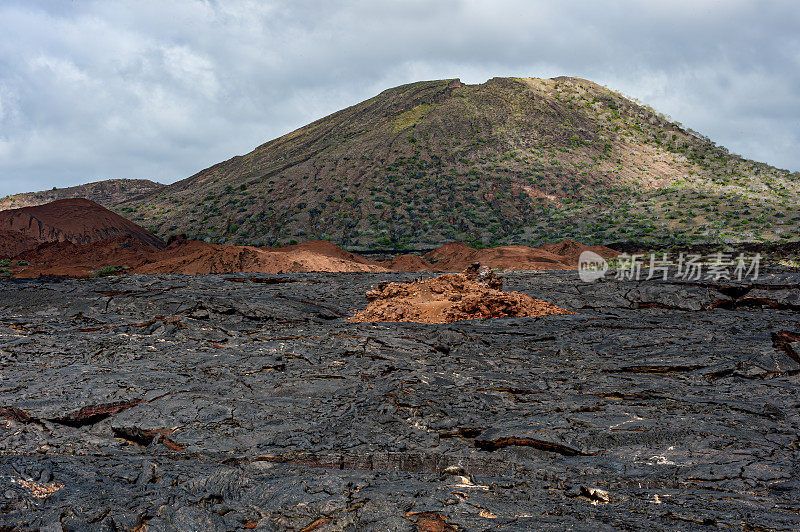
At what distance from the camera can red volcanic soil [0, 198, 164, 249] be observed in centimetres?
4131

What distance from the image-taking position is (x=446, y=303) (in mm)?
15711

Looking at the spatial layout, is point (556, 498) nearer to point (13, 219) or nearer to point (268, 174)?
point (13, 219)

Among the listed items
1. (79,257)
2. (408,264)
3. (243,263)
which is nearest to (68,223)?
(79,257)

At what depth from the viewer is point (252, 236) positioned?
48.8 m

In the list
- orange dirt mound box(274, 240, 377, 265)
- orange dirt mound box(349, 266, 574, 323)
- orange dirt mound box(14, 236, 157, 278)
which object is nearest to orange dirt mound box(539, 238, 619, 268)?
orange dirt mound box(274, 240, 377, 265)

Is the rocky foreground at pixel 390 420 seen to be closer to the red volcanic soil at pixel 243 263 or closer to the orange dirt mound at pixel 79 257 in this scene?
the red volcanic soil at pixel 243 263

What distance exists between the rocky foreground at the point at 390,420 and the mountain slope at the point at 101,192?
73.5 meters

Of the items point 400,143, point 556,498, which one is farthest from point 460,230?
point 556,498

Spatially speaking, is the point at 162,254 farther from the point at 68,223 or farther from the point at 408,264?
the point at 408,264

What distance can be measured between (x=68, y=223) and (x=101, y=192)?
50.4 meters

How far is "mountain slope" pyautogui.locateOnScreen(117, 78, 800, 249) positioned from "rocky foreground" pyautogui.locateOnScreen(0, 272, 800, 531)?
3280cm

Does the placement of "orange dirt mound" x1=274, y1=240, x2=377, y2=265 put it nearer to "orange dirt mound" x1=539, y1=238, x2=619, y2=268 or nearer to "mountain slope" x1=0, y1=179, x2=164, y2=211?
"orange dirt mound" x1=539, y1=238, x2=619, y2=268

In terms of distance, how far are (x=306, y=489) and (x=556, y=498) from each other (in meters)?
2.37

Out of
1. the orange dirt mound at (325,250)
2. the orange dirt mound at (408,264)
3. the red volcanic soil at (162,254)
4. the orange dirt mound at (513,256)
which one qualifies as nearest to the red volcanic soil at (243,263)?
the red volcanic soil at (162,254)
